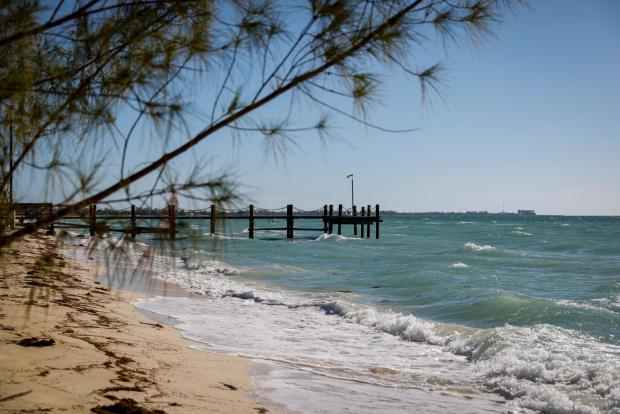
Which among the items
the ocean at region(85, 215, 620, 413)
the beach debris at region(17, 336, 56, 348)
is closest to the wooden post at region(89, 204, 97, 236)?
Answer: the ocean at region(85, 215, 620, 413)

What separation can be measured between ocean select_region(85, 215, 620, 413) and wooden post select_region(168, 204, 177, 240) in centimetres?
4

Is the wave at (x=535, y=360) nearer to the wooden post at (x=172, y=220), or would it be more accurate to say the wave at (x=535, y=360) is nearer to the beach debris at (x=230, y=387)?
the beach debris at (x=230, y=387)

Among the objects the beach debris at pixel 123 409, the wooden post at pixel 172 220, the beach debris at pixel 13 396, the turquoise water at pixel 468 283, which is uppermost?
the wooden post at pixel 172 220

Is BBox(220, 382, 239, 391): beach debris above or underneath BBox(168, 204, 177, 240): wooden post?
underneath

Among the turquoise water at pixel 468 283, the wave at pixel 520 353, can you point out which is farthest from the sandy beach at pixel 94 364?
the turquoise water at pixel 468 283

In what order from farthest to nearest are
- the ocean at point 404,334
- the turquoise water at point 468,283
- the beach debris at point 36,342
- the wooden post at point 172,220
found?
the turquoise water at point 468,283 < the ocean at point 404,334 < the beach debris at point 36,342 < the wooden post at point 172,220

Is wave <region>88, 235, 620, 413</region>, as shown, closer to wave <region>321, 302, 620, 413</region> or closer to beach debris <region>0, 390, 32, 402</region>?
wave <region>321, 302, 620, 413</region>

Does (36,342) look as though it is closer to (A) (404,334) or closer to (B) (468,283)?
(A) (404,334)

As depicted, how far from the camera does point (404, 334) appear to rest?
710 cm

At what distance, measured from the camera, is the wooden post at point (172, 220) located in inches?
88.6

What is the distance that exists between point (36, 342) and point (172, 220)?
2191mm

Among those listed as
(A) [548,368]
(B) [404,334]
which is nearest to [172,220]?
(A) [548,368]

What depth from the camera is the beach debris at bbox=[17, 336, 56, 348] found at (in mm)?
3816

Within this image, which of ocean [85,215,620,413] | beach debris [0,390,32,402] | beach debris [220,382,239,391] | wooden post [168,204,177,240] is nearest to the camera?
wooden post [168,204,177,240]
